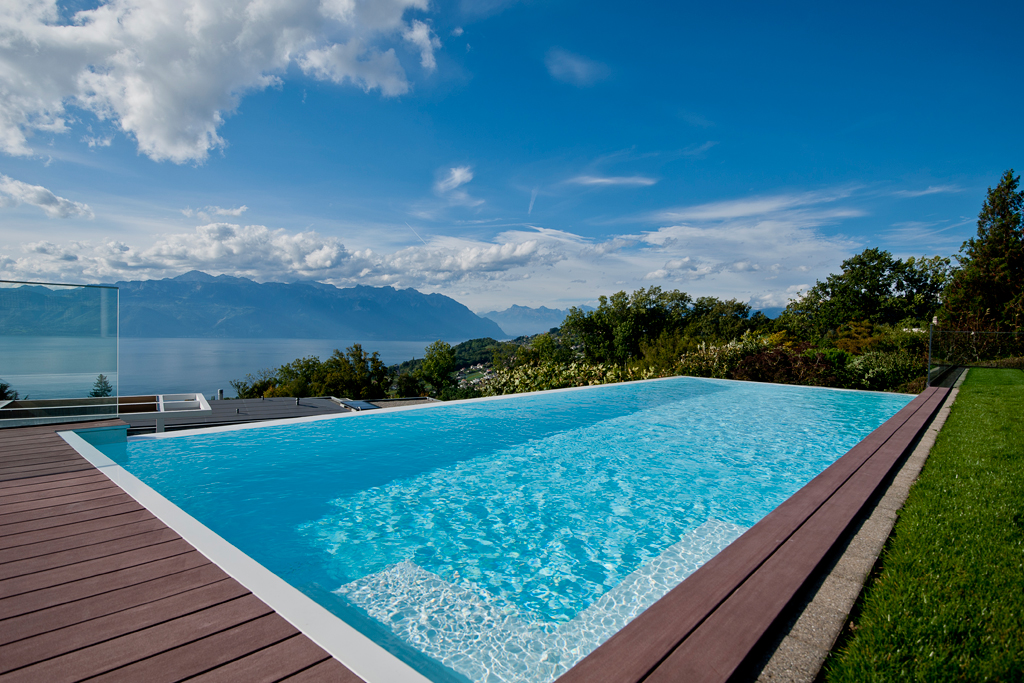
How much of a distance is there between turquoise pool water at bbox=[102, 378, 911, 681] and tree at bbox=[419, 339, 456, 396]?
1838 centimetres

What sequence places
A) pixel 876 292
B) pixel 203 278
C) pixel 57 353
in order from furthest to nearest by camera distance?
pixel 203 278, pixel 876 292, pixel 57 353

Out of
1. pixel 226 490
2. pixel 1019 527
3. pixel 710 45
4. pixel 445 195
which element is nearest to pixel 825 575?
pixel 1019 527

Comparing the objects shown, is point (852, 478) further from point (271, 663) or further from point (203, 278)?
point (203, 278)

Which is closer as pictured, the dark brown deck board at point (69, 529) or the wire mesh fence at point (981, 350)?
the dark brown deck board at point (69, 529)

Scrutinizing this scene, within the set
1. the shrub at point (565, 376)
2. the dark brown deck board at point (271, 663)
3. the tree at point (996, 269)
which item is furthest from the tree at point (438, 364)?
the dark brown deck board at point (271, 663)

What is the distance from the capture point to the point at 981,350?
13.3 m

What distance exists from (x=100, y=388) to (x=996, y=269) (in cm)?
2541

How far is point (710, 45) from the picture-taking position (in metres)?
11.0

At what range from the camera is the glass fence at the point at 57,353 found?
4.15 meters

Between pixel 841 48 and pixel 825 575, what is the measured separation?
1297cm

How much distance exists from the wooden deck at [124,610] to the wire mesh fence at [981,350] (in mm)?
14649

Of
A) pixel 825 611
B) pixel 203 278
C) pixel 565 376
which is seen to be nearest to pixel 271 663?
pixel 825 611

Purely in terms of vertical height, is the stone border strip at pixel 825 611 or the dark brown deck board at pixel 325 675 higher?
the dark brown deck board at pixel 325 675

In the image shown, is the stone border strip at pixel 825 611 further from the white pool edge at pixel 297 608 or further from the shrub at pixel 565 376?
the shrub at pixel 565 376
